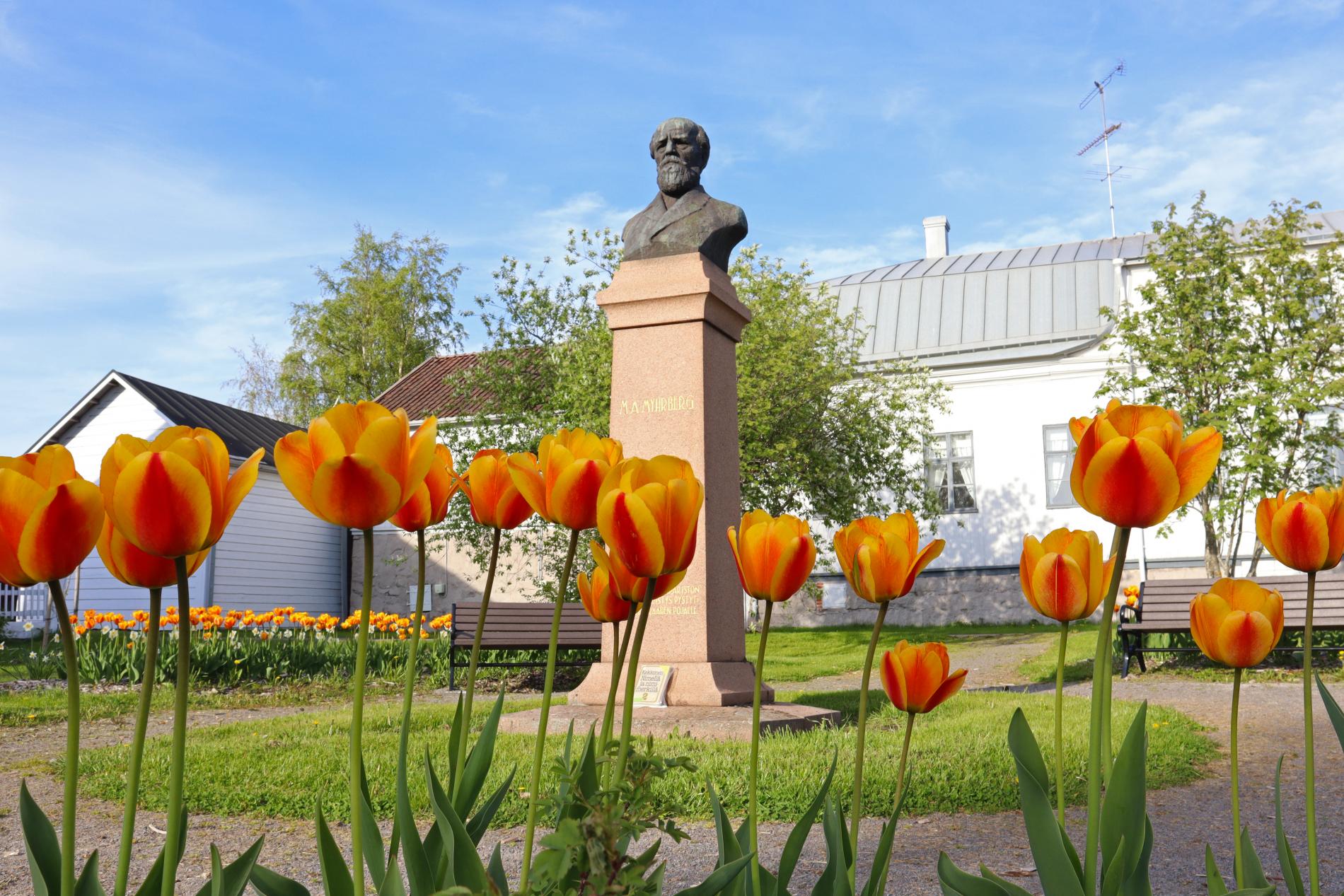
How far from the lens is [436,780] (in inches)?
43.5

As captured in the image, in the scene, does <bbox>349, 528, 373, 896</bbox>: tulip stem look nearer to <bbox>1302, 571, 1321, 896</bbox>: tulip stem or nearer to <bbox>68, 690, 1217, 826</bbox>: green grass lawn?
<bbox>1302, 571, 1321, 896</bbox>: tulip stem

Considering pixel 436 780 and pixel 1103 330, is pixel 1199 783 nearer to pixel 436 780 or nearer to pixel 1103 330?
pixel 436 780

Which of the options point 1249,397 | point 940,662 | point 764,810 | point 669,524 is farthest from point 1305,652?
point 1249,397

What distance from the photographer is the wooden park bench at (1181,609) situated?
33.6 feet

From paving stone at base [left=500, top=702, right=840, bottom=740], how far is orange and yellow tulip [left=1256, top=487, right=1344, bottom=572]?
4358 mm

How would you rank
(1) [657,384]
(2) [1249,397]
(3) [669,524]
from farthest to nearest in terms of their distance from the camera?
(2) [1249,397]
(1) [657,384]
(3) [669,524]

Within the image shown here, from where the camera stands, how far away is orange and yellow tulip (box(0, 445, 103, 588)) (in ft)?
2.82

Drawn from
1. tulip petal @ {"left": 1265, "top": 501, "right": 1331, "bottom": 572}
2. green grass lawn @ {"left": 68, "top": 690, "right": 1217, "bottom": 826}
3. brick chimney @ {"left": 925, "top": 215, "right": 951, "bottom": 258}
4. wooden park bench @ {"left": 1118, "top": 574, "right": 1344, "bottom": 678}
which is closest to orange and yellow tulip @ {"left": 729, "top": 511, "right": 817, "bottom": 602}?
tulip petal @ {"left": 1265, "top": 501, "right": 1331, "bottom": 572}

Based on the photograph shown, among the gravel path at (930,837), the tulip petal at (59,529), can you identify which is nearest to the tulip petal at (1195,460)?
the tulip petal at (59,529)

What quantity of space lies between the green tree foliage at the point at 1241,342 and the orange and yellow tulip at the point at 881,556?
561 inches

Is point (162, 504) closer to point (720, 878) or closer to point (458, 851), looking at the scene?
point (458, 851)

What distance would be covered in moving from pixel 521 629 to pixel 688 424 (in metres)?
4.45

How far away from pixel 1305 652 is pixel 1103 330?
20.6 meters

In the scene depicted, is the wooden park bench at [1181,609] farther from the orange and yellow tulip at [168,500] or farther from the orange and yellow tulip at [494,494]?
the orange and yellow tulip at [168,500]
